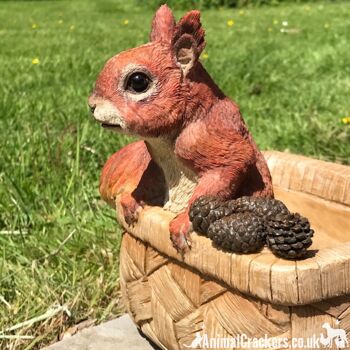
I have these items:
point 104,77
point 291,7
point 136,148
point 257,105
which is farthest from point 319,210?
point 291,7

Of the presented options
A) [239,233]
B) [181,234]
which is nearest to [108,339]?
[181,234]

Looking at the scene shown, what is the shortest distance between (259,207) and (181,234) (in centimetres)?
15

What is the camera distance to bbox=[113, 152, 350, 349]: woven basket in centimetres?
102

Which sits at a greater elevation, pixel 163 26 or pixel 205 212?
pixel 163 26

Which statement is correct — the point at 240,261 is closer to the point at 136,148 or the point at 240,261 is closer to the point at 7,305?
the point at 136,148

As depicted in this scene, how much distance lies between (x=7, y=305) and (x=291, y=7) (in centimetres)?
718

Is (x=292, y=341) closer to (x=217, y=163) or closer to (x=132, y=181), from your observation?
(x=217, y=163)

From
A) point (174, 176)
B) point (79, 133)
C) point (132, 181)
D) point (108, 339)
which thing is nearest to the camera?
point (174, 176)

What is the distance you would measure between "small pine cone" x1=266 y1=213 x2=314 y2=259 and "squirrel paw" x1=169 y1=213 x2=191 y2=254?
0.50 feet

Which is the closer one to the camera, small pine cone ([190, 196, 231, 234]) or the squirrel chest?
small pine cone ([190, 196, 231, 234])

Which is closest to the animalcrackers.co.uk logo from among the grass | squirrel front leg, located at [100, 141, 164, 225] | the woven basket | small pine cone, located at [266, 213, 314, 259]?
the woven basket

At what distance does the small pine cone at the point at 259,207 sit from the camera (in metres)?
1.13

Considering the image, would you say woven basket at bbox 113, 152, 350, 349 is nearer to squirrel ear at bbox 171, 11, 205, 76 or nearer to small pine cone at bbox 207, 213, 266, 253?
small pine cone at bbox 207, 213, 266, 253

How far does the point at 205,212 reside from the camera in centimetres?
113
